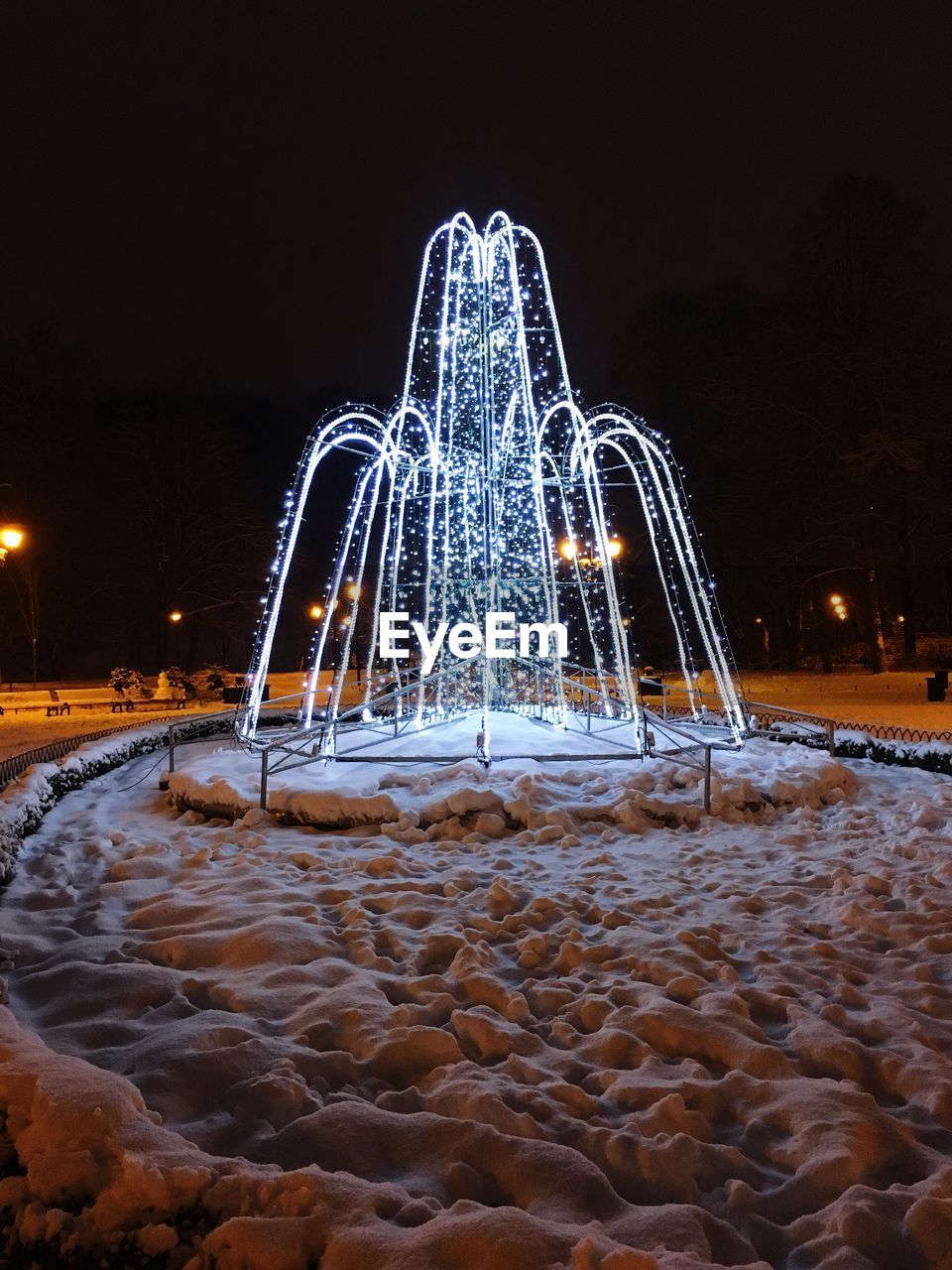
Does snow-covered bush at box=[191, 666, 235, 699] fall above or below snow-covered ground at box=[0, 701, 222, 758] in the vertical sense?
above

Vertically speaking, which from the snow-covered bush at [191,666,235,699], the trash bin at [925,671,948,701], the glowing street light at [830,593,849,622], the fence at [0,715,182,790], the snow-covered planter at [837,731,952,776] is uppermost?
the glowing street light at [830,593,849,622]

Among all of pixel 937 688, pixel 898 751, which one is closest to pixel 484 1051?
pixel 898 751

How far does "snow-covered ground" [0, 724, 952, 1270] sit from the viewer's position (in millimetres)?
2885

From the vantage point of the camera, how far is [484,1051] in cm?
432

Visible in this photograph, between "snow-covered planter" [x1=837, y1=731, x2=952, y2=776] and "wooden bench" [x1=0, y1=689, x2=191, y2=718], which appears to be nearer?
"snow-covered planter" [x1=837, y1=731, x2=952, y2=776]

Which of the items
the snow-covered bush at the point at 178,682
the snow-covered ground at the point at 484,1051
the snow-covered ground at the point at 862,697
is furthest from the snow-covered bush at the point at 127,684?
the snow-covered ground at the point at 484,1051

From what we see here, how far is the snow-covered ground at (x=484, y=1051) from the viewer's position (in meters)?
2.88

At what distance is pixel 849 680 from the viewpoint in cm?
2736

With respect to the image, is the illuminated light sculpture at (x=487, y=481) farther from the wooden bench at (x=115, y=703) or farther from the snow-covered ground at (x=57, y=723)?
the wooden bench at (x=115, y=703)

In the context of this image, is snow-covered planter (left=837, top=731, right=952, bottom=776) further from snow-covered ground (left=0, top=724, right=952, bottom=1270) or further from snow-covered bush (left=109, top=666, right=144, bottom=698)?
snow-covered bush (left=109, top=666, right=144, bottom=698)

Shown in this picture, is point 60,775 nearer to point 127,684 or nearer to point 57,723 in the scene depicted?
point 57,723

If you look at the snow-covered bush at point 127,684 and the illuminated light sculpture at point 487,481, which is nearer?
the illuminated light sculpture at point 487,481

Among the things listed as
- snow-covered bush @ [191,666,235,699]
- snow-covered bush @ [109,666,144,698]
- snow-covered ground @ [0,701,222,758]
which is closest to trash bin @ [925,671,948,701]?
snow-covered ground @ [0,701,222,758]

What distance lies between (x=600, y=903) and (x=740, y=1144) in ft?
9.08
